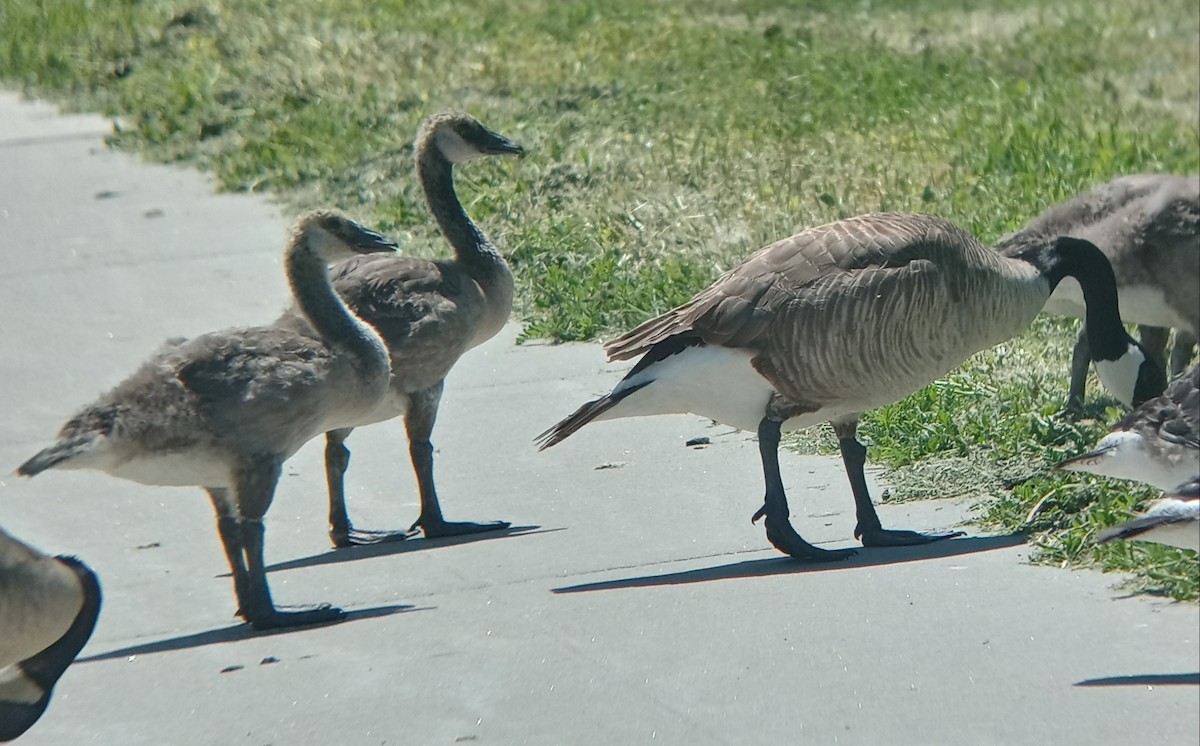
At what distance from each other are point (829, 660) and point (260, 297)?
549cm

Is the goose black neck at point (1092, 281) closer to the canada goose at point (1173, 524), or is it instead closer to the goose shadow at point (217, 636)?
the canada goose at point (1173, 524)

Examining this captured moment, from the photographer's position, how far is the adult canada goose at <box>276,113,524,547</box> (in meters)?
7.24

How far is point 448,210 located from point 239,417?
7.09ft

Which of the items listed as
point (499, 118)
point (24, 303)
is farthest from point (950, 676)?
point (499, 118)

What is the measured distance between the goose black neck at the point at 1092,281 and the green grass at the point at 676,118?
0.38 m

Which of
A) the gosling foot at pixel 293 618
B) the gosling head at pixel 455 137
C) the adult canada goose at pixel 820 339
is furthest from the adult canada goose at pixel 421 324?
the gosling foot at pixel 293 618

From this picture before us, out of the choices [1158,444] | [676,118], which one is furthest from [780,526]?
[676,118]

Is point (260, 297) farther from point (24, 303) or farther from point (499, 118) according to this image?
point (499, 118)

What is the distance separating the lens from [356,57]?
45.9 feet

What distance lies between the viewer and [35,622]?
174 inches

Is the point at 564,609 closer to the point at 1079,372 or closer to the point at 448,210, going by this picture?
the point at 448,210

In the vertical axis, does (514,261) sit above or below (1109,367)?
above

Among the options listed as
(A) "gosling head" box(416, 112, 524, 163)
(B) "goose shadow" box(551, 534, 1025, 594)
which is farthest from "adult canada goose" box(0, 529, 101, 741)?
(A) "gosling head" box(416, 112, 524, 163)

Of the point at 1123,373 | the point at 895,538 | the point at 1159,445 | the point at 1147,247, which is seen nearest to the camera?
the point at 1159,445
